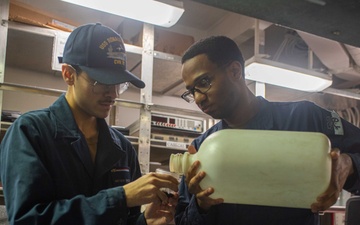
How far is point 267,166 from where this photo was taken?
1113 millimetres

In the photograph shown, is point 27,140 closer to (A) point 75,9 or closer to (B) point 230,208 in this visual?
(B) point 230,208

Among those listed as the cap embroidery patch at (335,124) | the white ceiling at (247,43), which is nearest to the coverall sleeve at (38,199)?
the cap embroidery patch at (335,124)

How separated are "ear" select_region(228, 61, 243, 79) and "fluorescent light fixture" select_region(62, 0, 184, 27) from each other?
1.26m

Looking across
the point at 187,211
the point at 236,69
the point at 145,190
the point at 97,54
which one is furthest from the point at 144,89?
the point at 145,190

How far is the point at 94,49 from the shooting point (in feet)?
4.69

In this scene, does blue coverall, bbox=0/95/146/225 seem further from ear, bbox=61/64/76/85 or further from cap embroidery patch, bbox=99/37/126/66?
cap embroidery patch, bbox=99/37/126/66

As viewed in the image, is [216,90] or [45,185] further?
[216,90]

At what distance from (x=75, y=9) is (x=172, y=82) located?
119 cm

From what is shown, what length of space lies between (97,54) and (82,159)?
1.16 ft

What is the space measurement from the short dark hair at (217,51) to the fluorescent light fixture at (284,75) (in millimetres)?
1919

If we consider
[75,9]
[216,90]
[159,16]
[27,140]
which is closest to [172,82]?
[75,9]

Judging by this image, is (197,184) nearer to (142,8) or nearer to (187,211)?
(187,211)

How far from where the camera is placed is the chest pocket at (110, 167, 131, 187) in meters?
1.43

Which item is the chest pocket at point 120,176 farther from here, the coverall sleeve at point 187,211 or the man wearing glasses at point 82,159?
the coverall sleeve at point 187,211
